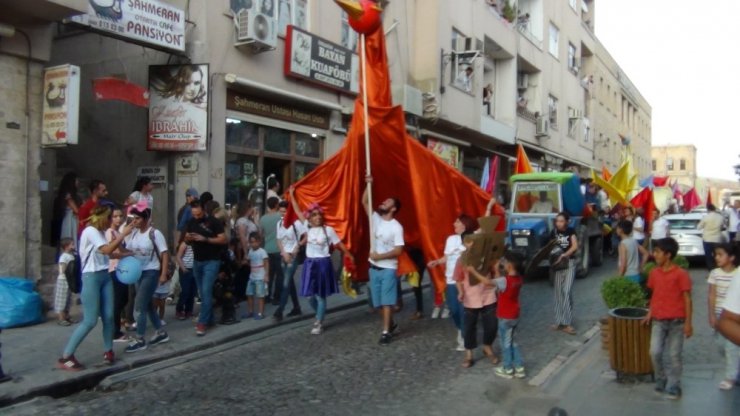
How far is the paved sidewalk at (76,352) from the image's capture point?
21.1 feet

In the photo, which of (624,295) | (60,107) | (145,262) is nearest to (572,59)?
(60,107)

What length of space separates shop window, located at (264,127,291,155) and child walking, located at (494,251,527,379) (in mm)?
8069

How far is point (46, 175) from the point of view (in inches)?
442

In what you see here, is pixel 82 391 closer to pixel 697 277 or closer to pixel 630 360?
pixel 630 360

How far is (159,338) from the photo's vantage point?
8.20m

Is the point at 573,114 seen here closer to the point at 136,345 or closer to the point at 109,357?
the point at 136,345

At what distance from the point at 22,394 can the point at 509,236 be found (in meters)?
10.3

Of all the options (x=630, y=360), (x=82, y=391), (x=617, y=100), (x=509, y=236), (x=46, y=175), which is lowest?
(x=82, y=391)

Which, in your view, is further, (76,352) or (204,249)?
(204,249)

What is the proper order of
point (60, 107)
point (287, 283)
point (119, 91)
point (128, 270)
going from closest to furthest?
point (128, 270), point (60, 107), point (287, 283), point (119, 91)

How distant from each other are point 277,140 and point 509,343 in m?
8.67

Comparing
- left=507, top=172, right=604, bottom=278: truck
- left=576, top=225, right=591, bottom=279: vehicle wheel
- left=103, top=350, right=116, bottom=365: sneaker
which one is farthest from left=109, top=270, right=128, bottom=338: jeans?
left=576, top=225, right=591, bottom=279: vehicle wheel

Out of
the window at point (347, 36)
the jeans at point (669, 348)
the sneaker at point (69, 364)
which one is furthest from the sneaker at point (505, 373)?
the window at point (347, 36)

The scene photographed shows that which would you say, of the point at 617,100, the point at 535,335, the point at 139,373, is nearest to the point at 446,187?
the point at 535,335
